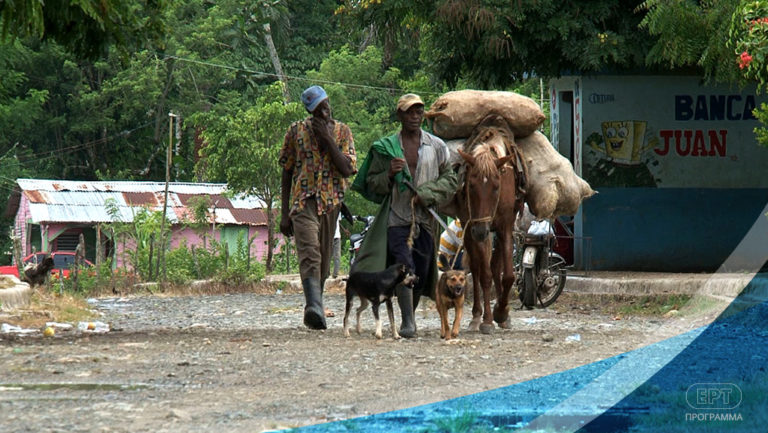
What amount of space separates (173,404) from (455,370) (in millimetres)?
2097

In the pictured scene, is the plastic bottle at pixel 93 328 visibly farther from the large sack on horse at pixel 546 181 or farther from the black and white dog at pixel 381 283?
the large sack on horse at pixel 546 181

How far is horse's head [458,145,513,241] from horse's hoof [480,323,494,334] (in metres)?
0.80

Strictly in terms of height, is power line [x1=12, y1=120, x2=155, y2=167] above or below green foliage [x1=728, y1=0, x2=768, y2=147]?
above

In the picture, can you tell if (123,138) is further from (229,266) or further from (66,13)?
(66,13)

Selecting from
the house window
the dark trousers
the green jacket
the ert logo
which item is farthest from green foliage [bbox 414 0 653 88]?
the house window

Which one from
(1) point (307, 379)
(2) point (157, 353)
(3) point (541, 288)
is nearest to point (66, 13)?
(2) point (157, 353)

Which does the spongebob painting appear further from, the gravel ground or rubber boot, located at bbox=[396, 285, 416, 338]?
rubber boot, located at bbox=[396, 285, 416, 338]

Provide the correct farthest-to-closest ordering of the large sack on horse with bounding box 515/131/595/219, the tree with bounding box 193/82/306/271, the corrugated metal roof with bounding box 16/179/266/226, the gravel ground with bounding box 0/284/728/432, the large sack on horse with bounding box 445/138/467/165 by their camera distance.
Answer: the corrugated metal roof with bounding box 16/179/266/226 < the tree with bounding box 193/82/306/271 < the large sack on horse with bounding box 515/131/595/219 < the large sack on horse with bounding box 445/138/467/165 < the gravel ground with bounding box 0/284/728/432

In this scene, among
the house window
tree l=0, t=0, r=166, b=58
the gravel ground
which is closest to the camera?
the gravel ground

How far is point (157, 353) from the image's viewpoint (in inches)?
325

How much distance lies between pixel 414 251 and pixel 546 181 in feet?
7.88

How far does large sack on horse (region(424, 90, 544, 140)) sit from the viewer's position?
11.4 m

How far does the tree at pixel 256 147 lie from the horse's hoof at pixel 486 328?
1759 centimetres

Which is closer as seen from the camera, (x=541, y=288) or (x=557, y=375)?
(x=557, y=375)
